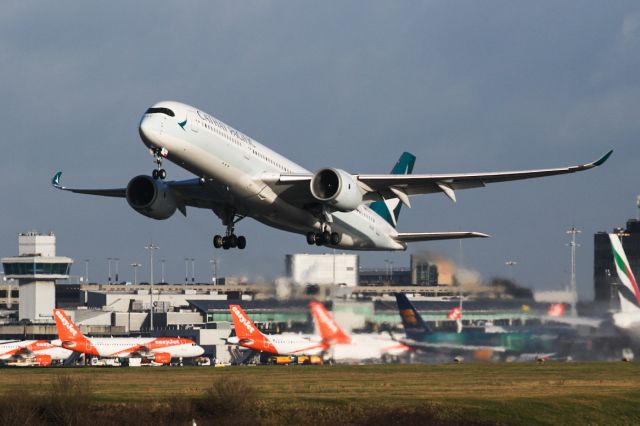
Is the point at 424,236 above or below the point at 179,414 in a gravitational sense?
above

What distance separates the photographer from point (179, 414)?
50.8m

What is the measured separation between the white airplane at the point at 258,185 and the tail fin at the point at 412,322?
40.5ft

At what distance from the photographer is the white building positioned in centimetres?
7425

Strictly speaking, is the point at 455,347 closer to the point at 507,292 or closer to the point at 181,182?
the point at 507,292

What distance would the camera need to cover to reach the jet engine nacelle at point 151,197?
61.5 metres

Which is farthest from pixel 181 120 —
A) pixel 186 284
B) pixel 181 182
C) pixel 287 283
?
pixel 186 284

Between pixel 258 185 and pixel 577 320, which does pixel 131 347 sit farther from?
pixel 258 185

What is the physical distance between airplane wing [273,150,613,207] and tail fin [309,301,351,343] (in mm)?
13855

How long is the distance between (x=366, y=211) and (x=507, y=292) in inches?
478

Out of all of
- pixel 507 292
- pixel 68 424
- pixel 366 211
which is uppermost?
pixel 366 211

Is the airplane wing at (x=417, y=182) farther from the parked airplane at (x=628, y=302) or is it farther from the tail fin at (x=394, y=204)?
the parked airplane at (x=628, y=302)

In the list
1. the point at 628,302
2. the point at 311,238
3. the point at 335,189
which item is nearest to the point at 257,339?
the point at 628,302

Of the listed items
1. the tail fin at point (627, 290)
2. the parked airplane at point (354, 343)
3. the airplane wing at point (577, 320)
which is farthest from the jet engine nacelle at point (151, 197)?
the tail fin at point (627, 290)

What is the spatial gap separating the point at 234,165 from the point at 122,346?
53.5 m
